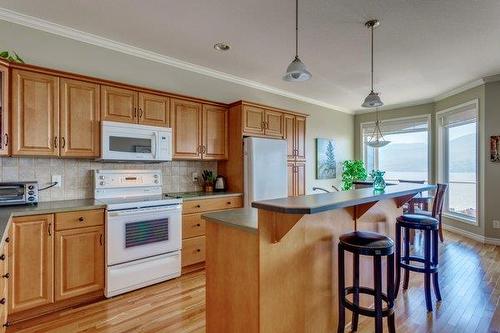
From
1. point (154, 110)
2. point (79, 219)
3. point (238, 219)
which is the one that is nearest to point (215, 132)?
point (154, 110)

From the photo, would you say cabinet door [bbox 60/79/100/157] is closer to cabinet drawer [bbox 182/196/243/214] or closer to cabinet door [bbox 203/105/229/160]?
cabinet drawer [bbox 182/196/243/214]

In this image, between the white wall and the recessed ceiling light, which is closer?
the white wall

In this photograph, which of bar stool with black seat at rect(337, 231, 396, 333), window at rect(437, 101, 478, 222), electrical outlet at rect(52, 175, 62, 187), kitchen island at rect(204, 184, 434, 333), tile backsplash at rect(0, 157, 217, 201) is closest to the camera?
kitchen island at rect(204, 184, 434, 333)

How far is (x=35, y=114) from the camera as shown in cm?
247

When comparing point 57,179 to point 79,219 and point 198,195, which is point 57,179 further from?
point 198,195

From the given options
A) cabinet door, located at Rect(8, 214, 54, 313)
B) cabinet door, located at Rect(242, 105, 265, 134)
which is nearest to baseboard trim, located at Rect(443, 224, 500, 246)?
cabinet door, located at Rect(242, 105, 265, 134)

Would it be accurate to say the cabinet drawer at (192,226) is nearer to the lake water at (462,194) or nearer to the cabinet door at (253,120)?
the cabinet door at (253,120)

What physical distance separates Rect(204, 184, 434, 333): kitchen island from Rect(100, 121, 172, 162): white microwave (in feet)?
5.16

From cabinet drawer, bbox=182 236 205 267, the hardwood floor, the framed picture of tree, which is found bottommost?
the hardwood floor

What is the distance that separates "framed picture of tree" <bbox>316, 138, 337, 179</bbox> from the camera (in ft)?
19.2

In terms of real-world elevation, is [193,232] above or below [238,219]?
below

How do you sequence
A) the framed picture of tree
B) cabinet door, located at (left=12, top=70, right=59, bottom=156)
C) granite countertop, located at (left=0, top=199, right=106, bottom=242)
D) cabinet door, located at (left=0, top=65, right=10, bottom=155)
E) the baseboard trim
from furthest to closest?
the framed picture of tree < the baseboard trim < cabinet door, located at (left=12, top=70, right=59, bottom=156) < cabinet door, located at (left=0, top=65, right=10, bottom=155) < granite countertop, located at (left=0, top=199, right=106, bottom=242)

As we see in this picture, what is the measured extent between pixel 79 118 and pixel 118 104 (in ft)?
1.35

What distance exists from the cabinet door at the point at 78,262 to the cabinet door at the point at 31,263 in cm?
6
